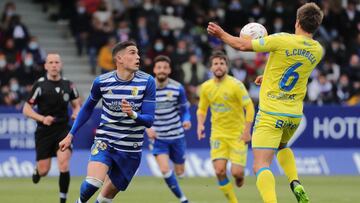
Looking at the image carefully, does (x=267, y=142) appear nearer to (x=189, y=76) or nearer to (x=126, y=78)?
(x=126, y=78)

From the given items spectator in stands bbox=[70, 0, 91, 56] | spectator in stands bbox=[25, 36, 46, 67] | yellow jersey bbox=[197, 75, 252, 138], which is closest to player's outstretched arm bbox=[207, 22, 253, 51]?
yellow jersey bbox=[197, 75, 252, 138]

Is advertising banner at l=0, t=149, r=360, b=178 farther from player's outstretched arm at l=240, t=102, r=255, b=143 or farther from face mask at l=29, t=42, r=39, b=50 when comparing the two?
player's outstretched arm at l=240, t=102, r=255, b=143

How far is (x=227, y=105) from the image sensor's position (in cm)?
1609

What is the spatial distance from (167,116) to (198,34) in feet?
43.6

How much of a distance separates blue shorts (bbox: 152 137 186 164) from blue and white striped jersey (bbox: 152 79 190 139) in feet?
0.29

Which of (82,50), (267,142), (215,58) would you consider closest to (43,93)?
(215,58)

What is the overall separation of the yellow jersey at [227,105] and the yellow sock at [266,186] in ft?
13.3

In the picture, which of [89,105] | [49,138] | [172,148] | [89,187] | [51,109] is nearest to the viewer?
[89,187]

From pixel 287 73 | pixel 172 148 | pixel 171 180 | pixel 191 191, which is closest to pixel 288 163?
pixel 287 73

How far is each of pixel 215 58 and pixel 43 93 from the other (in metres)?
2.83

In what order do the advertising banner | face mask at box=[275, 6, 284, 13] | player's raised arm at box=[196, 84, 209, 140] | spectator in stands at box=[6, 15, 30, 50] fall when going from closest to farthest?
1. player's raised arm at box=[196, 84, 209, 140]
2. the advertising banner
3. spectator in stands at box=[6, 15, 30, 50]
4. face mask at box=[275, 6, 284, 13]

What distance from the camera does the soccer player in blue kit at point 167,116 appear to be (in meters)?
17.1

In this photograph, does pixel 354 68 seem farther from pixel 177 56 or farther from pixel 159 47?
pixel 159 47

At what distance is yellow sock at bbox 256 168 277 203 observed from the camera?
11797 millimetres
